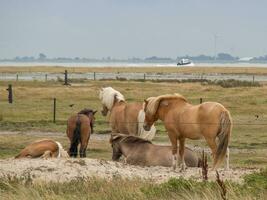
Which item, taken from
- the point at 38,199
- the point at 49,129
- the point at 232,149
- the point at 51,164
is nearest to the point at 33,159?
the point at 51,164

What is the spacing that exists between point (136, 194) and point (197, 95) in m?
39.6

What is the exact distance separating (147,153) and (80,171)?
290 centimetres

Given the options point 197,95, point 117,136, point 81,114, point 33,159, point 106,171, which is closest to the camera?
point 106,171

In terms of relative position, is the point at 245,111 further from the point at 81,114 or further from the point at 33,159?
the point at 33,159

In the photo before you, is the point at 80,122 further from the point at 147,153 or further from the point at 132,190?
the point at 132,190

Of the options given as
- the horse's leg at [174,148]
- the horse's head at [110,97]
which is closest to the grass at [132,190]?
the horse's leg at [174,148]

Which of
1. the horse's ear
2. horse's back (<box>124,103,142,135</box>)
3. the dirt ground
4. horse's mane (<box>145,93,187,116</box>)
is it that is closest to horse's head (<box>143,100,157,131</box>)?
horse's mane (<box>145,93,187,116</box>)

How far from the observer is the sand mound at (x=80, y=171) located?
12773mm

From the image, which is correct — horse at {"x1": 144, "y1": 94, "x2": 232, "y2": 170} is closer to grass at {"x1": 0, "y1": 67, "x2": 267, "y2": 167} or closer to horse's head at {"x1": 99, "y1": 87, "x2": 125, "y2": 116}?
grass at {"x1": 0, "y1": 67, "x2": 267, "y2": 167}

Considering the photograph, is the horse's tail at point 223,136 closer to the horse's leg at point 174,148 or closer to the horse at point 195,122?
the horse at point 195,122

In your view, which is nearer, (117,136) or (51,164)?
(51,164)

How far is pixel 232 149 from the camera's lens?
22.3m

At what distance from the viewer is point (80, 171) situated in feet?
44.6

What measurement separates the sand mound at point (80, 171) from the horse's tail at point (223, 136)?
0.87 ft
